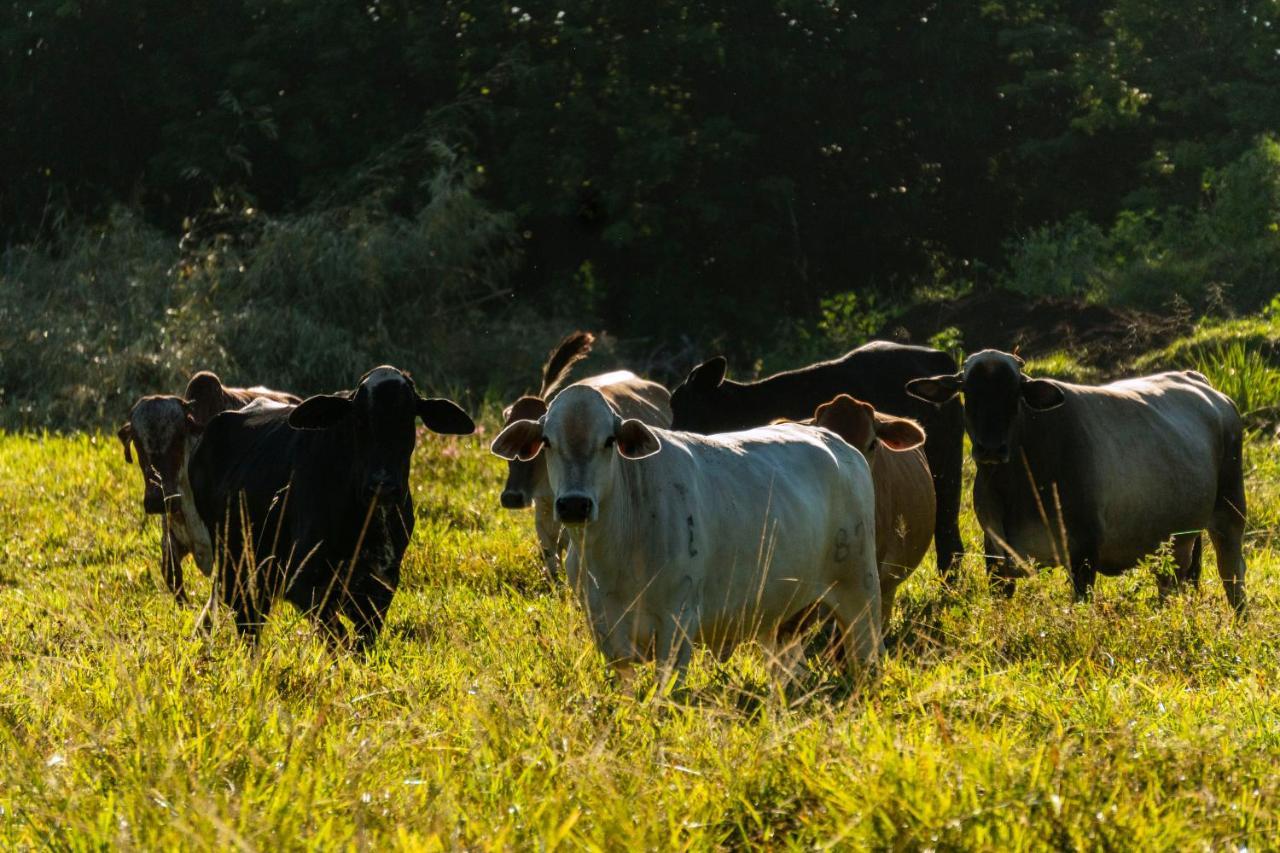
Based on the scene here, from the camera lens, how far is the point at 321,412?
8.23 metres

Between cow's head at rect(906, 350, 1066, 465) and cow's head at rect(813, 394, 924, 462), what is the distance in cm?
81

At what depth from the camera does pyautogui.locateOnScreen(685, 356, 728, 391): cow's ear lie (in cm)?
1017

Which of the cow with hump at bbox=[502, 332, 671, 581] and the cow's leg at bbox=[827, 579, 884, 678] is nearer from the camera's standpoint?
the cow's leg at bbox=[827, 579, 884, 678]

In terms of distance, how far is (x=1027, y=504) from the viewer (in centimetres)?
902

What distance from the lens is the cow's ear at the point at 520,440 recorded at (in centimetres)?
651

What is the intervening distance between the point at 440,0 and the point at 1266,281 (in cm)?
1199

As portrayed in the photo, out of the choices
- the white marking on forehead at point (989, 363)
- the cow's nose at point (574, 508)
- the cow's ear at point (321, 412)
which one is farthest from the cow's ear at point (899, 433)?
the cow's ear at point (321, 412)

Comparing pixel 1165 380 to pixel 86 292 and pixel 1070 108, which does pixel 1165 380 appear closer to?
pixel 86 292

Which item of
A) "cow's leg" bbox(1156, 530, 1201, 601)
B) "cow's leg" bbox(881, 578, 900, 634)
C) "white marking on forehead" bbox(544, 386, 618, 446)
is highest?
"white marking on forehead" bbox(544, 386, 618, 446)

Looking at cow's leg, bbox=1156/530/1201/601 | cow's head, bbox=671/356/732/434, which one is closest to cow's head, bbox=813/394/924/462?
cow's head, bbox=671/356/732/434

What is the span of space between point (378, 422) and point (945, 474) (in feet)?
12.5

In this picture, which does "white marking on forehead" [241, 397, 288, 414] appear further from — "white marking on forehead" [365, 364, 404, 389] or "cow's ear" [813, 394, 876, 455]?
"cow's ear" [813, 394, 876, 455]

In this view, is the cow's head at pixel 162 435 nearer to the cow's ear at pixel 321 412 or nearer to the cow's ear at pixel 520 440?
the cow's ear at pixel 321 412

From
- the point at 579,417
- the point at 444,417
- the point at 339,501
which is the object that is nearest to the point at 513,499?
the point at 444,417
